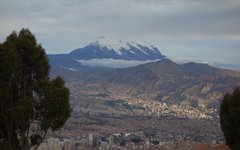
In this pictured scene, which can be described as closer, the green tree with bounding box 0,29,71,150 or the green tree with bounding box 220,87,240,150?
the green tree with bounding box 0,29,71,150

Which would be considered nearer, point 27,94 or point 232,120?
point 27,94

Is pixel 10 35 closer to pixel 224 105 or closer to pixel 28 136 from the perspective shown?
pixel 28 136

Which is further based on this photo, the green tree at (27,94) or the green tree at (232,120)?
the green tree at (232,120)

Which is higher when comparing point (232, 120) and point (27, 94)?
point (27, 94)

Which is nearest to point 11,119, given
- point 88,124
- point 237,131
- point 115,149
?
point 237,131
